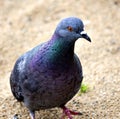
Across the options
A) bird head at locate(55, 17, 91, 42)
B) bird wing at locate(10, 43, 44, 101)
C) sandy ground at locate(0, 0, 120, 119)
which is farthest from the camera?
sandy ground at locate(0, 0, 120, 119)

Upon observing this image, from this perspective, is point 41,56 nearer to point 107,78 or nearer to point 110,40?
A: point 107,78

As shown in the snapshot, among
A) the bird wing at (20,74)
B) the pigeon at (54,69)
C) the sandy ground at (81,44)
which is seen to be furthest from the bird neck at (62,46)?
the sandy ground at (81,44)

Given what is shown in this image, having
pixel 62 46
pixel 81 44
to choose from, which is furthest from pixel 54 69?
pixel 81 44

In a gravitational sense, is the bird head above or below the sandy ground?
above

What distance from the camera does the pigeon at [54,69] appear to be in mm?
4047

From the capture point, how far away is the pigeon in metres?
4.05

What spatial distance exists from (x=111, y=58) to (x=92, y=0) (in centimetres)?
204

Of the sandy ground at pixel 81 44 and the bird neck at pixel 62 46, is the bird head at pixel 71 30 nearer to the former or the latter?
the bird neck at pixel 62 46

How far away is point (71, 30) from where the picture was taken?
13.2 ft

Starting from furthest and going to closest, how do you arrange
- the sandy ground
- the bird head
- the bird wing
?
1. the sandy ground
2. the bird wing
3. the bird head

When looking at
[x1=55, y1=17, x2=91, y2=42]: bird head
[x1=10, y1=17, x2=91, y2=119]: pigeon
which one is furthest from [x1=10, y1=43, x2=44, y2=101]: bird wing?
[x1=55, y1=17, x2=91, y2=42]: bird head

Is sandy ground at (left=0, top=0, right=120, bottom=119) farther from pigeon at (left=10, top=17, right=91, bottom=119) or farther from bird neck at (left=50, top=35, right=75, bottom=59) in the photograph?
bird neck at (left=50, top=35, right=75, bottom=59)

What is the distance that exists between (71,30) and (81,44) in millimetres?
2670

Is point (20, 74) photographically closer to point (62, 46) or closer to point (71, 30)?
point (62, 46)
